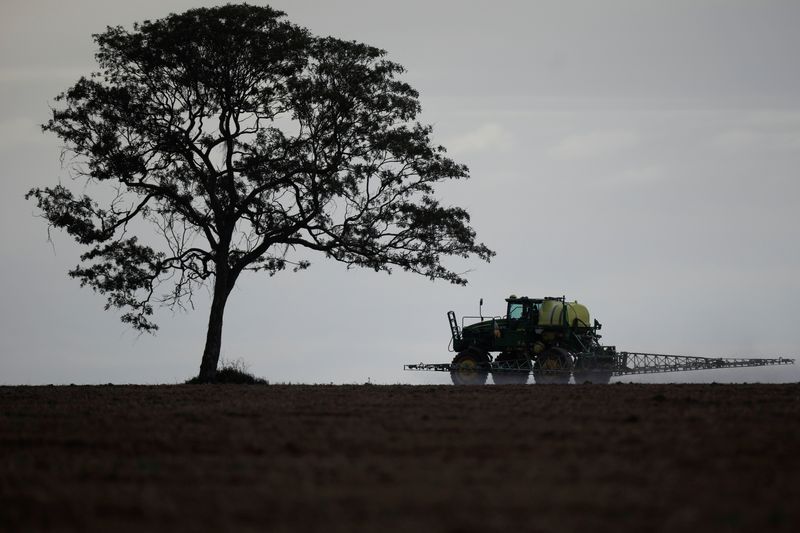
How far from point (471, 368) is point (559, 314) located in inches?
143

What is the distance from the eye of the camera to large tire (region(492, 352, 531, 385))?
37781mm

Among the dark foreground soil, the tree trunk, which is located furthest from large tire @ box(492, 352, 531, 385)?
the dark foreground soil

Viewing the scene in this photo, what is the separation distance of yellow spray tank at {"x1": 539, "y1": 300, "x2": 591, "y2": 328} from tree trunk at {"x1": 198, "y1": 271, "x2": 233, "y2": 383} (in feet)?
36.4

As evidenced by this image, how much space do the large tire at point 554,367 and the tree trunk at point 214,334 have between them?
35.5 ft

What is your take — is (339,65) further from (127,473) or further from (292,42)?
(127,473)

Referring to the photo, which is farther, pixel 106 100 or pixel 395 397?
pixel 106 100

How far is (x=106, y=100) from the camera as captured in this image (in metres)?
36.3

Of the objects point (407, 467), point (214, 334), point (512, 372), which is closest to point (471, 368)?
point (512, 372)

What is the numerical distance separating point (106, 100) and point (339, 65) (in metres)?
7.79

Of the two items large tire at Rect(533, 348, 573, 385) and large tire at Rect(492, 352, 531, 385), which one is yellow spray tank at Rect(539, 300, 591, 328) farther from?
large tire at Rect(492, 352, 531, 385)

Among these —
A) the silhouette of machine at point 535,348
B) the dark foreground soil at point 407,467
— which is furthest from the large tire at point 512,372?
the dark foreground soil at point 407,467

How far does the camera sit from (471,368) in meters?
38.8

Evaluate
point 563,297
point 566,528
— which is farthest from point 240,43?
point 566,528

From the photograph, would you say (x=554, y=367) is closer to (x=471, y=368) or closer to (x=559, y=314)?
(x=559, y=314)
